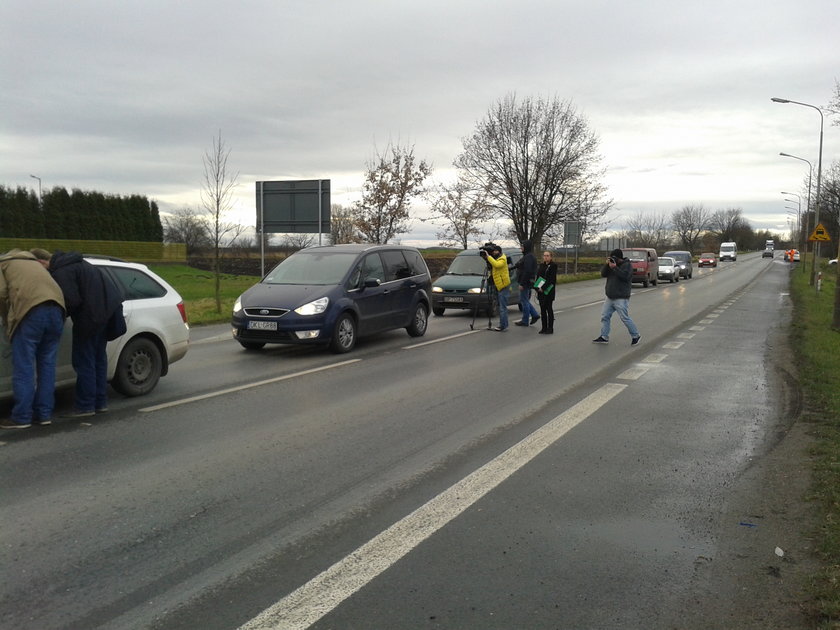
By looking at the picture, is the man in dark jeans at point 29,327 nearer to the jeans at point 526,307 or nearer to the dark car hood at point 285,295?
the dark car hood at point 285,295

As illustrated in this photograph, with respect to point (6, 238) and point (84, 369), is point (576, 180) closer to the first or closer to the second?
point (84, 369)

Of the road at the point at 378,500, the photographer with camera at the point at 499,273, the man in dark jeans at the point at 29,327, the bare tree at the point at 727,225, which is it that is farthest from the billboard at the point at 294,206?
the bare tree at the point at 727,225

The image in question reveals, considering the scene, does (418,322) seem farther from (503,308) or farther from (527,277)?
(527,277)

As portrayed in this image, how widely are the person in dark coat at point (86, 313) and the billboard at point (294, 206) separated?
44.5 ft

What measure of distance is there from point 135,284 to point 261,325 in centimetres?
298

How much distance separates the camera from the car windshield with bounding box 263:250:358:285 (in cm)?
1185

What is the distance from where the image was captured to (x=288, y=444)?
597 cm

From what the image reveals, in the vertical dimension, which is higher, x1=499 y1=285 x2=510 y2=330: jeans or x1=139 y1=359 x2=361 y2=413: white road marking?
x1=499 y1=285 x2=510 y2=330: jeans

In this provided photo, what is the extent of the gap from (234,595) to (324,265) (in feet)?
30.0

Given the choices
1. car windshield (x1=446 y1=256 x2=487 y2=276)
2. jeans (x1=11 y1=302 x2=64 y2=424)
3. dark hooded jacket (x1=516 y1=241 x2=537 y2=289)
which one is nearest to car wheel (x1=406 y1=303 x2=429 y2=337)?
dark hooded jacket (x1=516 y1=241 x2=537 y2=289)

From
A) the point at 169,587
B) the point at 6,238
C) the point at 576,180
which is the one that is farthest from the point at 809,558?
the point at 6,238

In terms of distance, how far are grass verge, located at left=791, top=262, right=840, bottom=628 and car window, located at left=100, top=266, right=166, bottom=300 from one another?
6846 millimetres

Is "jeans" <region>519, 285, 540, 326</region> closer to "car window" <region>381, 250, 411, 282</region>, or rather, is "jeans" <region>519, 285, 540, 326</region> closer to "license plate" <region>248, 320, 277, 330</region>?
"car window" <region>381, 250, 411, 282</region>

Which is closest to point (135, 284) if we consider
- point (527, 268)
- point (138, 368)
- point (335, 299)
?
point (138, 368)
